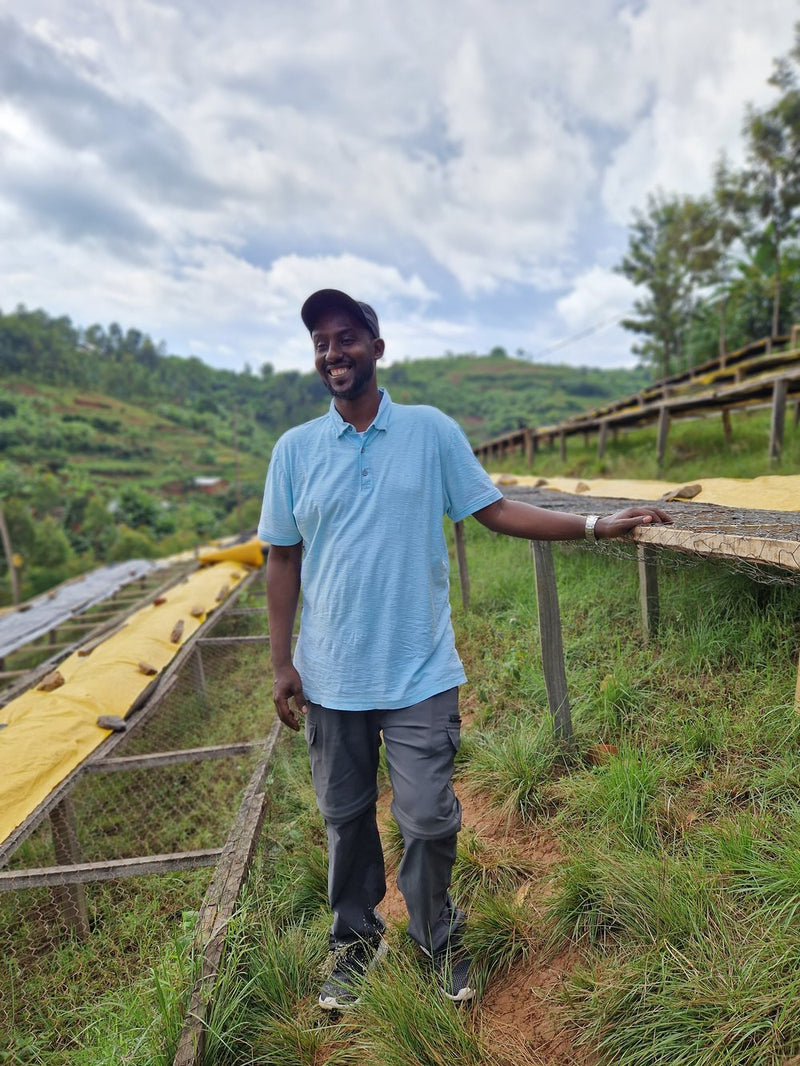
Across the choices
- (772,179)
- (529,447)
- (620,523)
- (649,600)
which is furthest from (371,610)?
(772,179)

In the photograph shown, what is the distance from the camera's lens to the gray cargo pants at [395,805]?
1.36 m

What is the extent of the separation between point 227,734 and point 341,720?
3.50m

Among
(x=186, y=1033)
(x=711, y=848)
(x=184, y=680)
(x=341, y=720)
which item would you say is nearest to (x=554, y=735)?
(x=711, y=848)

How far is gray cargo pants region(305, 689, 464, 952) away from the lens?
136 cm

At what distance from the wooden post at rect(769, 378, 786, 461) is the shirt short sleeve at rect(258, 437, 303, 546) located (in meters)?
5.54

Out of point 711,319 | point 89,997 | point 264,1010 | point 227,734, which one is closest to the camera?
point 264,1010

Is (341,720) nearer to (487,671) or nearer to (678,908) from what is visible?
(678,908)

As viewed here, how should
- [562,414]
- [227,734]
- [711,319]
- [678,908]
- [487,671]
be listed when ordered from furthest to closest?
[562,414]
[711,319]
[227,734]
[487,671]
[678,908]

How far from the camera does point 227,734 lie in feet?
14.8

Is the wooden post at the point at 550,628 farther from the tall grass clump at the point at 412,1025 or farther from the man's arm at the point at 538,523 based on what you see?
the tall grass clump at the point at 412,1025

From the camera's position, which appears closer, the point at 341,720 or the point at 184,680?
the point at 341,720

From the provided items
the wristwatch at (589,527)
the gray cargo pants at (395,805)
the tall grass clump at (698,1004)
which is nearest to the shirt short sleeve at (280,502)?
the gray cargo pants at (395,805)

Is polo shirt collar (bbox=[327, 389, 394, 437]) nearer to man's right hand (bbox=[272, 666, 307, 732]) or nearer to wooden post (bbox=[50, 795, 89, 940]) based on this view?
man's right hand (bbox=[272, 666, 307, 732])

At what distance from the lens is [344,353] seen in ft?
4.86
